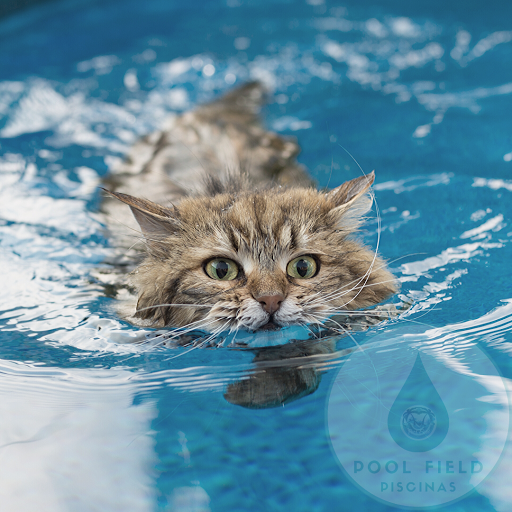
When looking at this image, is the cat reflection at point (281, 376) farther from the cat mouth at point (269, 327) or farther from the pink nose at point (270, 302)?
the pink nose at point (270, 302)

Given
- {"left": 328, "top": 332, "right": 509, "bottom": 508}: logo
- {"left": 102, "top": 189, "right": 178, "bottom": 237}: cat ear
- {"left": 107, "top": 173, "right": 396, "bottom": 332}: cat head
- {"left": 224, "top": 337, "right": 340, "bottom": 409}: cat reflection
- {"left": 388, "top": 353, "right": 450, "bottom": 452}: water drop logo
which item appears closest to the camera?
{"left": 328, "top": 332, "right": 509, "bottom": 508}: logo

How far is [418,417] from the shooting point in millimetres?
1934

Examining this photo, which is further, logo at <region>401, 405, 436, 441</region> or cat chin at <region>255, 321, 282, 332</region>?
cat chin at <region>255, 321, 282, 332</region>

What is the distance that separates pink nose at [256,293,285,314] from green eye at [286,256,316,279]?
0.23 meters

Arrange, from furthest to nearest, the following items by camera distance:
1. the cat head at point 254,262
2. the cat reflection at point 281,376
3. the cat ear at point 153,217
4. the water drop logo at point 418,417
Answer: the cat ear at point 153,217
the cat head at point 254,262
the cat reflection at point 281,376
the water drop logo at point 418,417

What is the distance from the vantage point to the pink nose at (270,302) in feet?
6.93

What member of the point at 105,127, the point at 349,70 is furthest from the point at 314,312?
the point at 349,70

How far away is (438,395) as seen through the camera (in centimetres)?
201

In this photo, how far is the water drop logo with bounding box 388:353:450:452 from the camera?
1.86 metres

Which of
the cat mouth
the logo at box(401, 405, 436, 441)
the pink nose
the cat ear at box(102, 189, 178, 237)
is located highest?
the cat ear at box(102, 189, 178, 237)

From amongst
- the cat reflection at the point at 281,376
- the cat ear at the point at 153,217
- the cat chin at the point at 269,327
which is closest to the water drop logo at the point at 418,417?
the cat reflection at the point at 281,376

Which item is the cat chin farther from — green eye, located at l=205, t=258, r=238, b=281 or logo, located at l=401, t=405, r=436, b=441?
logo, located at l=401, t=405, r=436, b=441

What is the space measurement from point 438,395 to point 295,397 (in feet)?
1.79

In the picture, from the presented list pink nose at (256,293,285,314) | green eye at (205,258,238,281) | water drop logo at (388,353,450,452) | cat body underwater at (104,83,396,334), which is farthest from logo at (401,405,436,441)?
green eye at (205,258,238,281)
